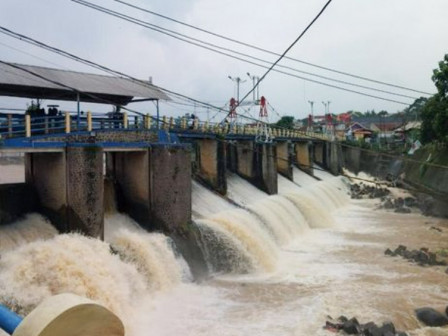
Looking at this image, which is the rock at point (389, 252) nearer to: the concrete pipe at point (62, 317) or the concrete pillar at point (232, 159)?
the concrete pillar at point (232, 159)

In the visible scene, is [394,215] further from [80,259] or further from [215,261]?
[80,259]

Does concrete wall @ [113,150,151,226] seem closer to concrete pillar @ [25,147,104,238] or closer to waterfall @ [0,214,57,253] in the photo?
concrete pillar @ [25,147,104,238]

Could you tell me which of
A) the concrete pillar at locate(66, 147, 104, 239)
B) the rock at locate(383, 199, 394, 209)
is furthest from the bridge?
the rock at locate(383, 199, 394, 209)

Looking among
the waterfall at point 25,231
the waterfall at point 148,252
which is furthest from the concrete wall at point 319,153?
the waterfall at point 25,231

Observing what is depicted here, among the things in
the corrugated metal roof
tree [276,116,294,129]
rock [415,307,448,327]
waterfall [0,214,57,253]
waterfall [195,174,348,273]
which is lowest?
rock [415,307,448,327]

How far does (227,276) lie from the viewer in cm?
1722

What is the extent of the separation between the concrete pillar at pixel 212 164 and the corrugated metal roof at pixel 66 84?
470cm

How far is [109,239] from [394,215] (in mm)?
23883

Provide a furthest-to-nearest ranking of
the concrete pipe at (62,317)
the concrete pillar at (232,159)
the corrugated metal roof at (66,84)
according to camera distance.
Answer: the concrete pillar at (232,159) < the corrugated metal roof at (66,84) < the concrete pipe at (62,317)

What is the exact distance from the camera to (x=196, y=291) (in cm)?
1520

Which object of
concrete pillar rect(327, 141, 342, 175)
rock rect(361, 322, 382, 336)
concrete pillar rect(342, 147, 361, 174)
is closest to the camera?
rock rect(361, 322, 382, 336)

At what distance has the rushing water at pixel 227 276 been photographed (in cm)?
1198

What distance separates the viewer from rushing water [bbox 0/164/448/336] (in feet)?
39.3

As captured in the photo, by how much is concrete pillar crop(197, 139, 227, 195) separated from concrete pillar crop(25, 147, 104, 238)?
11.2 metres
